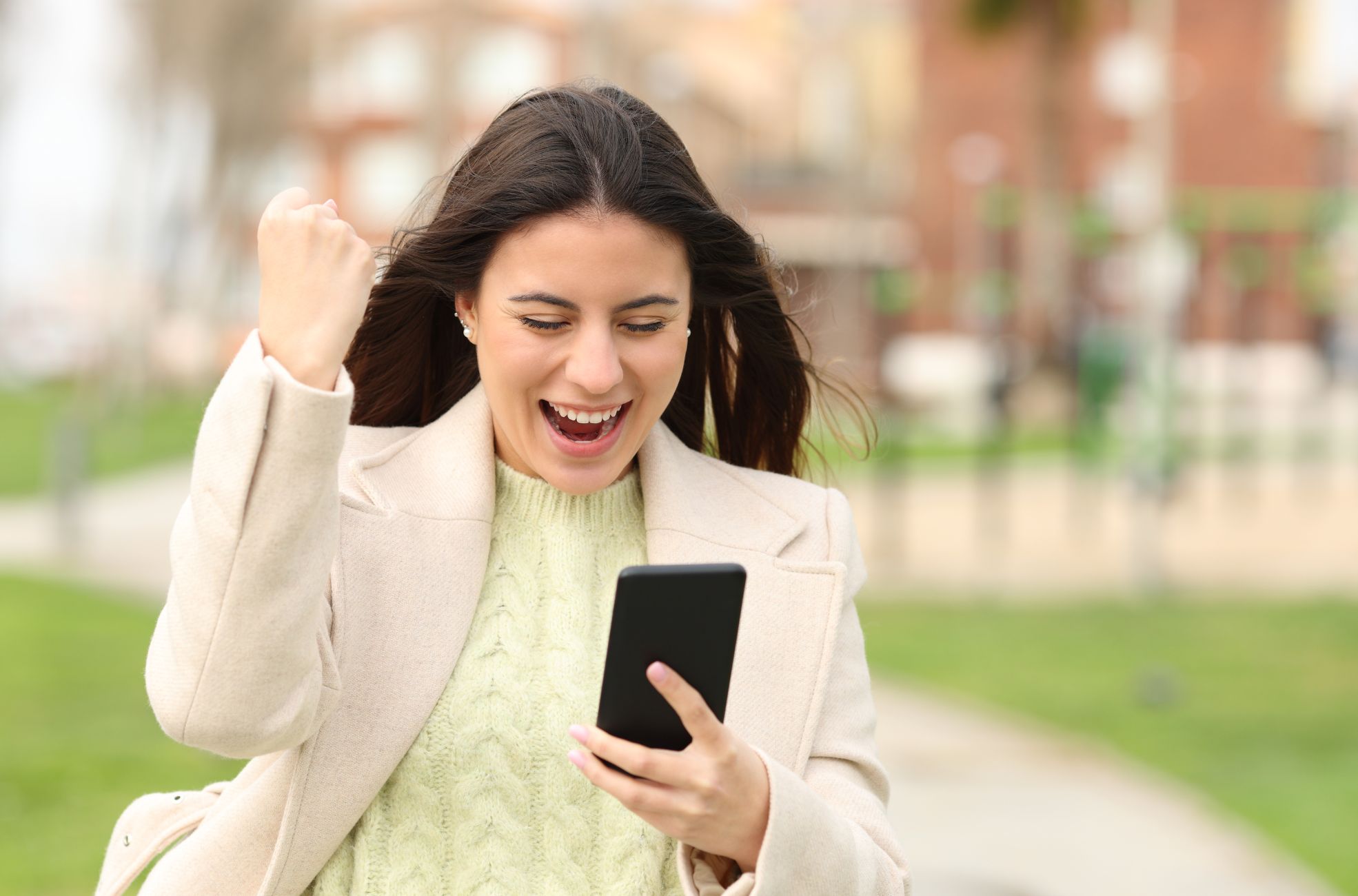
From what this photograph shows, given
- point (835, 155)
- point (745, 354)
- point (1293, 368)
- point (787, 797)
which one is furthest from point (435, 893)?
point (835, 155)

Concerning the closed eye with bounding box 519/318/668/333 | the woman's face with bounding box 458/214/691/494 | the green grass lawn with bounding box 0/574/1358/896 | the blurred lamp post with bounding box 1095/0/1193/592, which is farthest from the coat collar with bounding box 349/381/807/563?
the blurred lamp post with bounding box 1095/0/1193/592

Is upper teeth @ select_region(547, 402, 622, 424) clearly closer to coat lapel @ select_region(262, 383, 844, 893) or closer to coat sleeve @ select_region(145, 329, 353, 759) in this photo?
coat lapel @ select_region(262, 383, 844, 893)

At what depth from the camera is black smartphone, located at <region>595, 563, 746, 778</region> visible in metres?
1.87

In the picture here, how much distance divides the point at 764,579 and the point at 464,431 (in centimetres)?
44

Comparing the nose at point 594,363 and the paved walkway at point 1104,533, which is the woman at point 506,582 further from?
the paved walkway at point 1104,533

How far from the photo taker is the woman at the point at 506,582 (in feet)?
6.26

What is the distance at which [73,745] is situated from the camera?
22.7 ft

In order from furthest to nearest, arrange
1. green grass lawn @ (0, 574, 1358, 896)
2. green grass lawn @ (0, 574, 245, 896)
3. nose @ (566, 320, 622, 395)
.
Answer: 1. green grass lawn @ (0, 574, 1358, 896)
2. green grass lawn @ (0, 574, 245, 896)
3. nose @ (566, 320, 622, 395)

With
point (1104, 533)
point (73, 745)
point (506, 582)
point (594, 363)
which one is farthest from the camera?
point (1104, 533)

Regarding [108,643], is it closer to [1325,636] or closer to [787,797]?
[1325,636]

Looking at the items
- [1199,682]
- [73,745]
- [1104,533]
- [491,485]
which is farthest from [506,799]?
[1104,533]

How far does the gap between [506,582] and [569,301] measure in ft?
1.35

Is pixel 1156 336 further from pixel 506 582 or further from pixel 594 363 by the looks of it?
pixel 594 363

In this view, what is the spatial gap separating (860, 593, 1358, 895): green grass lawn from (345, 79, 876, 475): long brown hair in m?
3.26
